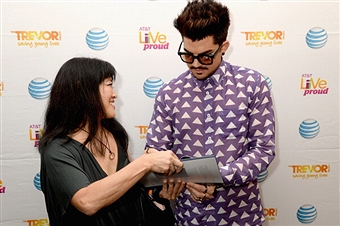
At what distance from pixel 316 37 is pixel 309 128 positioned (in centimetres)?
49

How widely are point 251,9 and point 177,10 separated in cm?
38

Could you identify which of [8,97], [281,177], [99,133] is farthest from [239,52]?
[8,97]

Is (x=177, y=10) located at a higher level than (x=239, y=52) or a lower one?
higher

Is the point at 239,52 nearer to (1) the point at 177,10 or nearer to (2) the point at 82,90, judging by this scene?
(1) the point at 177,10

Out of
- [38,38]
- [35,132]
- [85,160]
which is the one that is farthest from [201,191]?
[38,38]

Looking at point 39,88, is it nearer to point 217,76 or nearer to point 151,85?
point 151,85

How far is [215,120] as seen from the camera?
4.74 feet

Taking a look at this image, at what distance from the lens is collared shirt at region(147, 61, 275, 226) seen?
1422mm

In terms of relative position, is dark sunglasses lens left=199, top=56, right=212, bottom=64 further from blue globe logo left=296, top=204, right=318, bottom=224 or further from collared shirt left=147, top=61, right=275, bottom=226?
blue globe logo left=296, top=204, right=318, bottom=224

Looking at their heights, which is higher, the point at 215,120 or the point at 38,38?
the point at 38,38

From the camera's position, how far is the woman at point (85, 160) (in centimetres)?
117

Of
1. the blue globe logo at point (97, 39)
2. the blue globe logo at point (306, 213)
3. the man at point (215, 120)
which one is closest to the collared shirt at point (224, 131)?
the man at point (215, 120)

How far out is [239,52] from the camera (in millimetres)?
1846

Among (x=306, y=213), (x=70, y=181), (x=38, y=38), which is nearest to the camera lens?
(x=70, y=181)
